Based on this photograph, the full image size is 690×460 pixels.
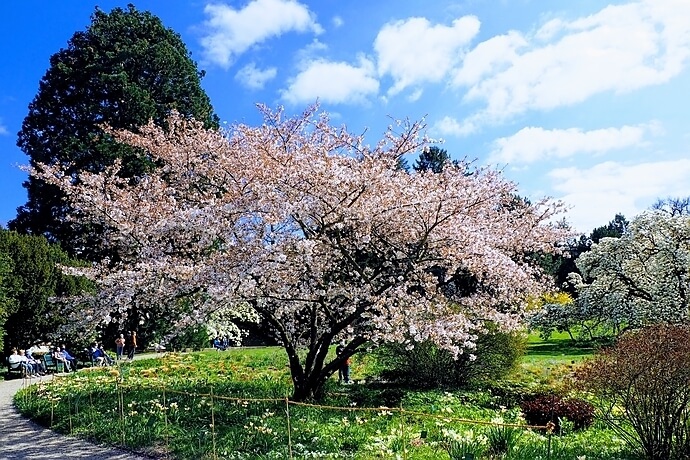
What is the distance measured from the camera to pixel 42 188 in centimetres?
2316

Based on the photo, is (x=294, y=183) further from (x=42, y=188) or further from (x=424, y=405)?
(x=42, y=188)

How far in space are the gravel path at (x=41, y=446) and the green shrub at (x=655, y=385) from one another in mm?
5126

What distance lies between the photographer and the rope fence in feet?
21.0

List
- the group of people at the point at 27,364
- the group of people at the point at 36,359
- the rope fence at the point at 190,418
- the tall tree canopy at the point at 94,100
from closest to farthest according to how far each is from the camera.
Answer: the rope fence at the point at 190,418 → the group of people at the point at 27,364 → the group of people at the point at 36,359 → the tall tree canopy at the point at 94,100

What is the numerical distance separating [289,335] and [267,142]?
3211 mm

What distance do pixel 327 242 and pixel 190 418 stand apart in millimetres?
3024

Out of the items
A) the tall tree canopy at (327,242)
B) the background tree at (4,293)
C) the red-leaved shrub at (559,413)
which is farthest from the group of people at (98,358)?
the red-leaved shrub at (559,413)

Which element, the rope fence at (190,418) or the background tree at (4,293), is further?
the background tree at (4,293)

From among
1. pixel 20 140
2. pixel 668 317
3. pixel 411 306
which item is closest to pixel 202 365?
pixel 411 306

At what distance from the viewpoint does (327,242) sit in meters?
7.93

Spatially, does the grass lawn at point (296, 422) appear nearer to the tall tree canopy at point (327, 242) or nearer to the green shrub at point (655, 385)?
the green shrub at point (655, 385)

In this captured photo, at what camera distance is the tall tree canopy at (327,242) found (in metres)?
7.40

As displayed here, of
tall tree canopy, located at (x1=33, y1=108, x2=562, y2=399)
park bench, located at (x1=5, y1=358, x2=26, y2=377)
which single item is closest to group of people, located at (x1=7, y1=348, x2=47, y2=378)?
park bench, located at (x1=5, y1=358, x2=26, y2=377)

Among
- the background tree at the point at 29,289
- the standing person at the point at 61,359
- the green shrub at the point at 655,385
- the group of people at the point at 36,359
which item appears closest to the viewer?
the green shrub at the point at 655,385
